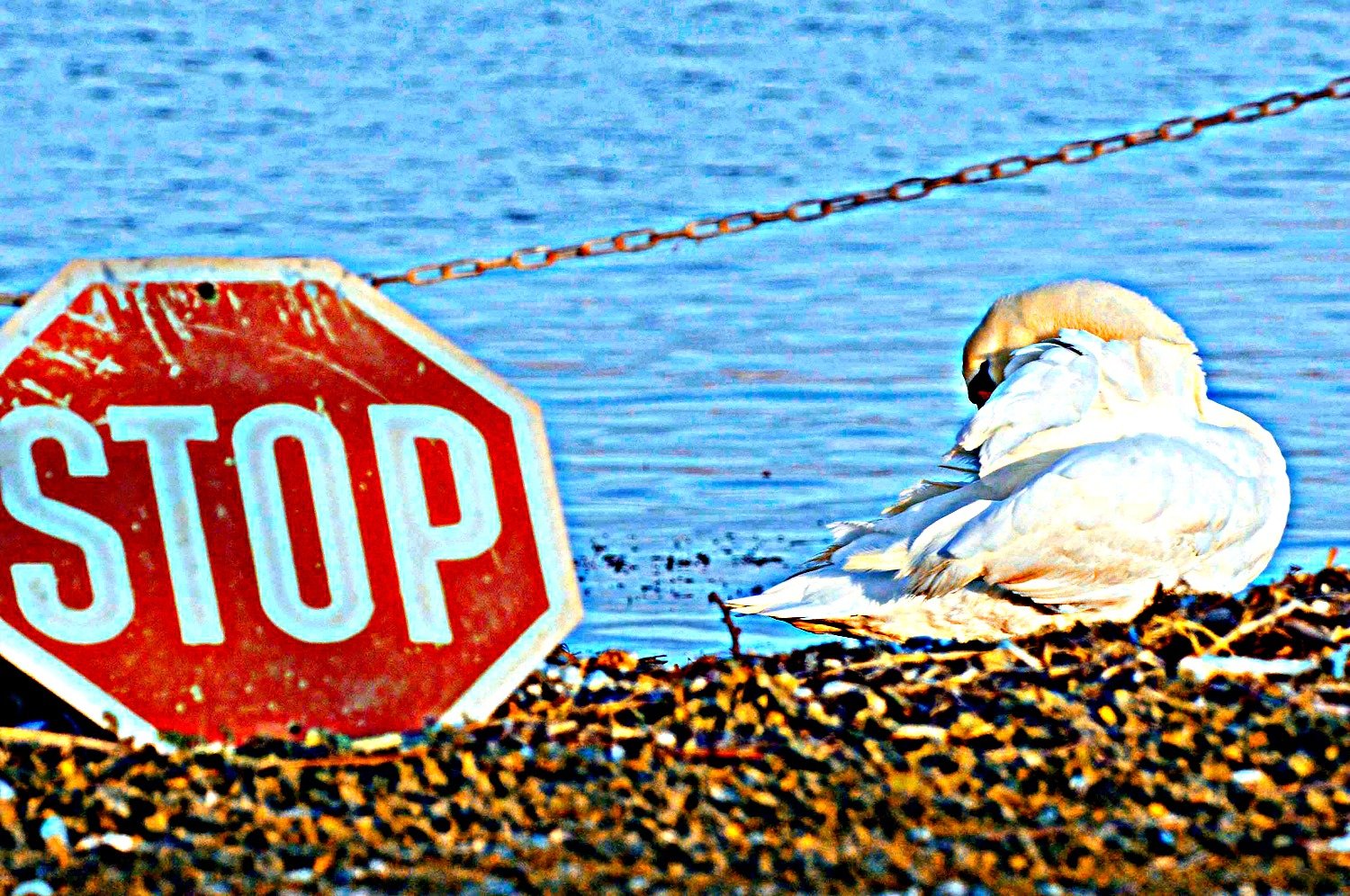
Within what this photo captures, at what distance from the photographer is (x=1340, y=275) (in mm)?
13062

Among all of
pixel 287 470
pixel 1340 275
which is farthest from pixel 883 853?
pixel 1340 275

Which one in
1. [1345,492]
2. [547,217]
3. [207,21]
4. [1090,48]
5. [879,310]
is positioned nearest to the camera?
[1345,492]

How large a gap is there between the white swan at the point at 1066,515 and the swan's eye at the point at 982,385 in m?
0.66

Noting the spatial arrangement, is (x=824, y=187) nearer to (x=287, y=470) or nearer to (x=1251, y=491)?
(x=1251, y=491)

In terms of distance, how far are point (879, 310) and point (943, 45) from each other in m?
12.1

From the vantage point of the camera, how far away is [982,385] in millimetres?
8125

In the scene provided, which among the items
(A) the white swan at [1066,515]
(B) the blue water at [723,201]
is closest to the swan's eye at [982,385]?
(A) the white swan at [1066,515]

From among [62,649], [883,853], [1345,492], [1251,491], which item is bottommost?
[1345,492]

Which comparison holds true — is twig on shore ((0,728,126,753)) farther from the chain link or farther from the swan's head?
the swan's head

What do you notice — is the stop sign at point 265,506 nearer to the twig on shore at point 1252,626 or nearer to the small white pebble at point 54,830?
the small white pebble at point 54,830

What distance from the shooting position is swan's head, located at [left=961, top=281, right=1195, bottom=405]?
309 inches

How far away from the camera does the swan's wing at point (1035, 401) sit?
22.5 feet

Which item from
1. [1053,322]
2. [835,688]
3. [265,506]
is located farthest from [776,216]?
[1053,322]

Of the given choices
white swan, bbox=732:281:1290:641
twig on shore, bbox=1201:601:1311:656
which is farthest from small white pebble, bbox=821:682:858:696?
white swan, bbox=732:281:1290:641
